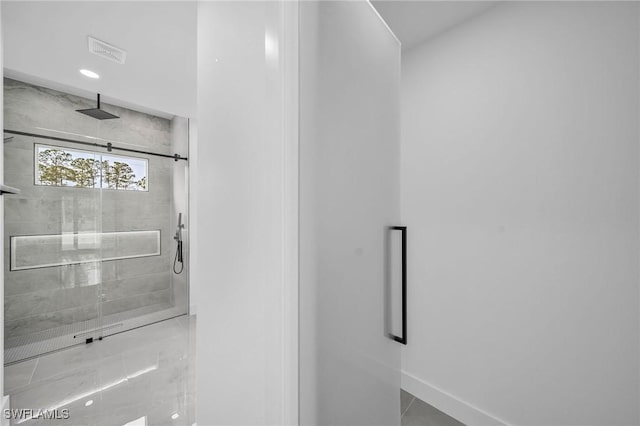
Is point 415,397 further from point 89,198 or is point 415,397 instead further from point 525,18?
point 89,198

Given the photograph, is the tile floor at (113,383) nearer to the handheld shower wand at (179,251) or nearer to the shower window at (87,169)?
the handheld shower wand at (179,251)

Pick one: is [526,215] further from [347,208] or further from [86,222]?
[86,222]

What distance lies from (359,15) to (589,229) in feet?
3.07

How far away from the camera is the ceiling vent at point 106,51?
1887mm


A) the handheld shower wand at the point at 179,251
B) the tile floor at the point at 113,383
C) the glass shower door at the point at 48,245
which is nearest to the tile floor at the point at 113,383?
the tile floor at the point at 113,383

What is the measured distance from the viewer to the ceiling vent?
74.3 inches

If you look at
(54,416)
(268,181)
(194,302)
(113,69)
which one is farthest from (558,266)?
(194,302)

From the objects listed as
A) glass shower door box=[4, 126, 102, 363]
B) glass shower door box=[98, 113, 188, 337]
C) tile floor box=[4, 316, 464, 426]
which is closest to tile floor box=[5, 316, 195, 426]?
tile floor box=[4, 316, 464, 426]

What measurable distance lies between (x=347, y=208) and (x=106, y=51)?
2.32 meters

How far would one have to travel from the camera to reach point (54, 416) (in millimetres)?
1702

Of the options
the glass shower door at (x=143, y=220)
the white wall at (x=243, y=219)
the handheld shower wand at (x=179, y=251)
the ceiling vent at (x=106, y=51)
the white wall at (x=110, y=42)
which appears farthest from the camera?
the handheld shower wand at (x=179, y=251)

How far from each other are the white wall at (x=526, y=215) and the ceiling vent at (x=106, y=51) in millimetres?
2214

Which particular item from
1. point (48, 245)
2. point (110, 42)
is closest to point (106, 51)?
point (110, 42)

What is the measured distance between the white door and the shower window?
311cm
